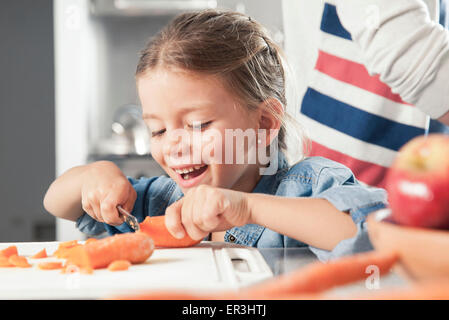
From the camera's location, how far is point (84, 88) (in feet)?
5.53

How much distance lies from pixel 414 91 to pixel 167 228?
27 centimetres

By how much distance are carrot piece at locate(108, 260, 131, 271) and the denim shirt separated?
0.15m

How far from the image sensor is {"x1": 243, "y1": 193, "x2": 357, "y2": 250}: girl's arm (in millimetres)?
441

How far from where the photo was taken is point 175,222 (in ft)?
1.50

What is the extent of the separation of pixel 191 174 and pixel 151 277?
10.1 inches

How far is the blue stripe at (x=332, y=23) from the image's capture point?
2.08 feet

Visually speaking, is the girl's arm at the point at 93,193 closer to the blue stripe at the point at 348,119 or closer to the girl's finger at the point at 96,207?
the girl's finger at the point at 96,207

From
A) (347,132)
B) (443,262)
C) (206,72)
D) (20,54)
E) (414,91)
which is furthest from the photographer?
(20,54)

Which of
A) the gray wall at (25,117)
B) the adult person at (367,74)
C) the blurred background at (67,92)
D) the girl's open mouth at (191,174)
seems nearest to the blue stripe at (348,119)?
the adult person at (367,74)

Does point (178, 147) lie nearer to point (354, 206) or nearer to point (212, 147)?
point (212, 147)

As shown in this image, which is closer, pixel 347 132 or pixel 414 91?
pixel 414 91

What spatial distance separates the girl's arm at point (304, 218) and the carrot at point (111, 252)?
0.35 ft

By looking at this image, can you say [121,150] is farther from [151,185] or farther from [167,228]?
[167,228]

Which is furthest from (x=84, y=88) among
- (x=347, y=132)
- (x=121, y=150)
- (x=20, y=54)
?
(x=347, y=132)
